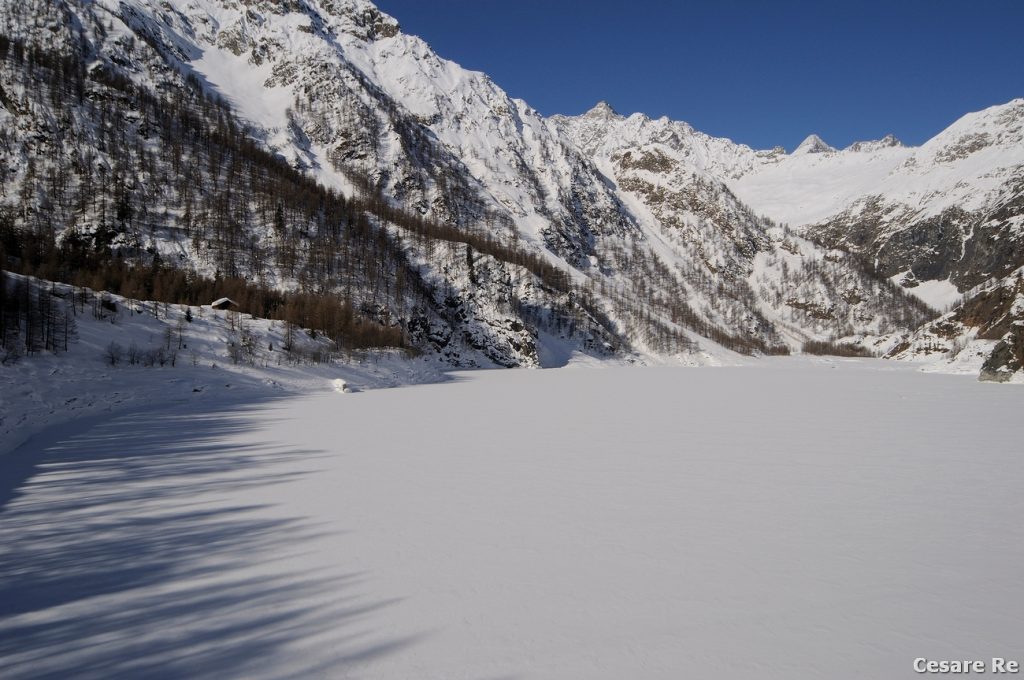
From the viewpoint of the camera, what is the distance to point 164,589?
15.6 ft

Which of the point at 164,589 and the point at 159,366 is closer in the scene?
the point at 164,589

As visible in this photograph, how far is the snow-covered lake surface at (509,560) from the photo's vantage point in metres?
3.76

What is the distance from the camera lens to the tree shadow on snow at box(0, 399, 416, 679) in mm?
3713

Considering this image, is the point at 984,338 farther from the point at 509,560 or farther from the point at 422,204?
the point at 422,204

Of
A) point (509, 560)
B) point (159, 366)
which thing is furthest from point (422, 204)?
point (509, 560)

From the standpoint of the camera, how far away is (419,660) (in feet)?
12.0

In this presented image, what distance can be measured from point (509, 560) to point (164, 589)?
11.5 feet

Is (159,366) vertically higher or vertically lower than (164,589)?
Result: higher

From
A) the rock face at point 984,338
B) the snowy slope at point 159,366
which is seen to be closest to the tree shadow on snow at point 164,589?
the snowy slope at point 159,366

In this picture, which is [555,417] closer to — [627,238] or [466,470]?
[466,470]

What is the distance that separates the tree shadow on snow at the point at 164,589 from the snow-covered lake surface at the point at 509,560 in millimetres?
26

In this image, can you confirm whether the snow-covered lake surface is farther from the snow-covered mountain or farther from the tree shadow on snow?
the snow-covered mountain

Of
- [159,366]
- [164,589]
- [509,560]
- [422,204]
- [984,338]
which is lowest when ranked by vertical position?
[164,589]

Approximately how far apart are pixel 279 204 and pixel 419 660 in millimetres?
67135
